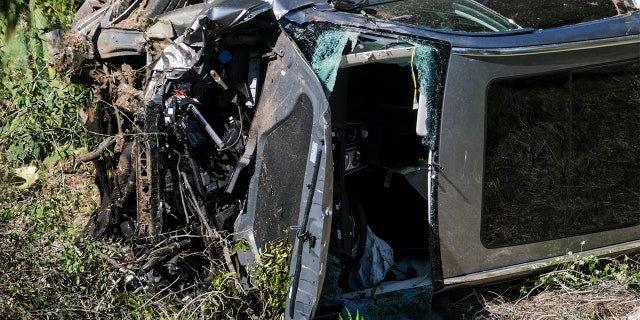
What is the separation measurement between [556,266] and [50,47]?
3.44 m

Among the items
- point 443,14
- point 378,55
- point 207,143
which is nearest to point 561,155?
point 443,14

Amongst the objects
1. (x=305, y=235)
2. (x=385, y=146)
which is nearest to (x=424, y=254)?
(x=385, y=146)

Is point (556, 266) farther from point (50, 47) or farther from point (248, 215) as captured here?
point (50, 47)

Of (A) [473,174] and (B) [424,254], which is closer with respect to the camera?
(A) [473,174]

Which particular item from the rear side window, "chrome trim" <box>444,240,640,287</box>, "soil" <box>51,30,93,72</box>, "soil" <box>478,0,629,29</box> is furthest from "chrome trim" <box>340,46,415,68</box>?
"soil" <box>51,30,93,72</box>

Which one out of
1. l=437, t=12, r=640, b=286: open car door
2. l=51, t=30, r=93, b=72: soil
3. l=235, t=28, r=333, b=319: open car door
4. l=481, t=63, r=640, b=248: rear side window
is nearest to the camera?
l=235, t=28, r=333, b=319: open car door

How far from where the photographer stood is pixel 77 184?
259 inches

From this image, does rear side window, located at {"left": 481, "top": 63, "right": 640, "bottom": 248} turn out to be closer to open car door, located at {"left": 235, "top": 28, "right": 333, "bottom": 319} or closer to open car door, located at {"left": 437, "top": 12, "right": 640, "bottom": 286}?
open car door, located at {"left": 437, "top": 12, "right": 640, "bottom": 286}

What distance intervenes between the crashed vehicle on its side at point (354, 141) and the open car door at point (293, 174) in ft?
0.04

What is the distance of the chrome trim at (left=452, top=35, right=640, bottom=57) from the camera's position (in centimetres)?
470

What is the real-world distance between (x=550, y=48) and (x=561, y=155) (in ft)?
2.03

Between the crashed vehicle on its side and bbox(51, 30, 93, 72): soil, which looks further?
bbox(51, 30, 93, 72): soil

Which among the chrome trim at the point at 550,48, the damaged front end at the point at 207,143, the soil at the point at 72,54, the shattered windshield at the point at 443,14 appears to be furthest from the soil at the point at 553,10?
the soil at the point at 72,54

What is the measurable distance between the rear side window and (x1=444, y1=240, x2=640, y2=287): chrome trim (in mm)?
148
